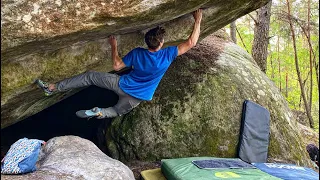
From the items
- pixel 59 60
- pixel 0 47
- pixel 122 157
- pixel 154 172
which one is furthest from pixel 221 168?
pixel 0 47

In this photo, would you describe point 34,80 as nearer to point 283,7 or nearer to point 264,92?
point 264,92

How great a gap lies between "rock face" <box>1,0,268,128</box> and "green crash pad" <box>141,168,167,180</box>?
9.46ft

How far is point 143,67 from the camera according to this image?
6441mm

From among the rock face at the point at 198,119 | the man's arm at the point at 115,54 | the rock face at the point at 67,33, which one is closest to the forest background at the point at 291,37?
the rock face at the point at 198,119

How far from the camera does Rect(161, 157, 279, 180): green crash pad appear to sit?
6.94 meters

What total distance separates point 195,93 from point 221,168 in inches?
105

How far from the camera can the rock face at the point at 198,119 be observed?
29.3 ft

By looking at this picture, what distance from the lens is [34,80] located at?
19.6ft

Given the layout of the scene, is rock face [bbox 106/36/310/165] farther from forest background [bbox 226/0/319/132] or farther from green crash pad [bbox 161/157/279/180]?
forest background [bbox 226/0/319/132]

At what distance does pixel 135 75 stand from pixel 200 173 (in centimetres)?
269

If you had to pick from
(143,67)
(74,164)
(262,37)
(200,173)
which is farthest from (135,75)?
(262,37)

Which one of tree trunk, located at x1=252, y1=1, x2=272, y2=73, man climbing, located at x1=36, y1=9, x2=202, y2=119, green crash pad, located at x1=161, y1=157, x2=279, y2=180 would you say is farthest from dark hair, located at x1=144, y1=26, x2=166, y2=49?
tree trunk, located at x1=252, y1=1, x2=272, y2=73

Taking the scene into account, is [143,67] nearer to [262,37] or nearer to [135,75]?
[135,75]

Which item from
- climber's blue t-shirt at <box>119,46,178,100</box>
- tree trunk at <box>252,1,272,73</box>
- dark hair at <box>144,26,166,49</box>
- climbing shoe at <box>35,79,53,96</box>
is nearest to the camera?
climbing shoe at <box>35,79,53,96</box>
